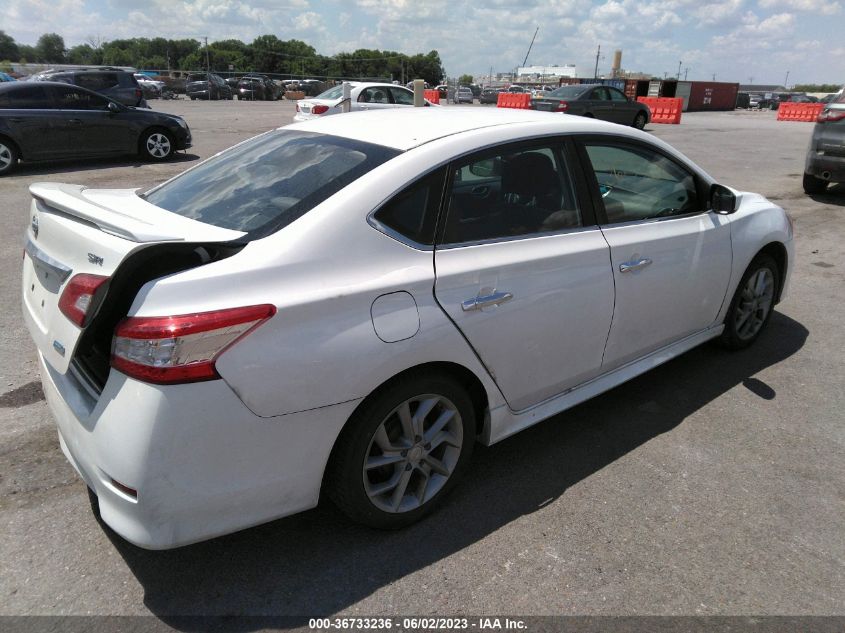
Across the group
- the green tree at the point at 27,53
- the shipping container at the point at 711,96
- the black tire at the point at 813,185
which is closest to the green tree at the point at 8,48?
the green tree at the point at 27,53

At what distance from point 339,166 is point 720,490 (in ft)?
7.59

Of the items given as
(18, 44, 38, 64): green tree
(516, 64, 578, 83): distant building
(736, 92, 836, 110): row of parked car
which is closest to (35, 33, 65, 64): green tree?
(18, 44, 38, 64): green tree

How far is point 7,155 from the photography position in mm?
10688

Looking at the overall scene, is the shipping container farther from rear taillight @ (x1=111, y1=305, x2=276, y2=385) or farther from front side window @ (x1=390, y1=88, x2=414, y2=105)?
rear taillight @ (x1=111, y1=305, x2=276, y2=385)

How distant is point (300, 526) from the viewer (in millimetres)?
2752

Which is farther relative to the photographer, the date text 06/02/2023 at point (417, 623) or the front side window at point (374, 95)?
the front side window at point (374, 95)

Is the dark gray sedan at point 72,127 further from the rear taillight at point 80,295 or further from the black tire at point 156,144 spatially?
the rear taillight at point 80,295

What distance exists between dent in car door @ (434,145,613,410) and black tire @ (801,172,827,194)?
9.12 meters

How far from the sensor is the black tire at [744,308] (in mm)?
4258

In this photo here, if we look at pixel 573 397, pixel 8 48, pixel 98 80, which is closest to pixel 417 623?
pixel 573 397

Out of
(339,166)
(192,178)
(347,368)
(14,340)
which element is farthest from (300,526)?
(14,340)

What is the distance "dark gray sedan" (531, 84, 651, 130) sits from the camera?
19.1 metres

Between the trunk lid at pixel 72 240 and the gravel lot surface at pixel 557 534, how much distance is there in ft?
2.67

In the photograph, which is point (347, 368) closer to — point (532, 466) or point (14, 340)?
point (532, 466)
